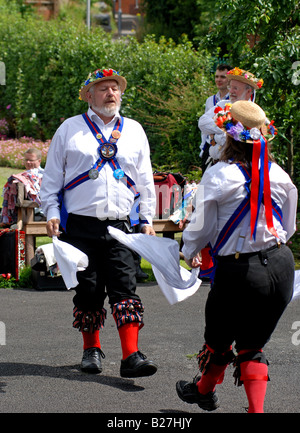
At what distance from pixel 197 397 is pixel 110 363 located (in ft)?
4.02

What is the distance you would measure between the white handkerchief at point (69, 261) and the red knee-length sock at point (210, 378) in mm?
1059

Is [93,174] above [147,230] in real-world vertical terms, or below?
above

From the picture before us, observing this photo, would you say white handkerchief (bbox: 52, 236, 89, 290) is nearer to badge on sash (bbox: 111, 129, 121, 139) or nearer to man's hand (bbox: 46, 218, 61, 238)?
man's hand (bbox: 46, 218, 61, 238)

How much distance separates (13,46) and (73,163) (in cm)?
1632

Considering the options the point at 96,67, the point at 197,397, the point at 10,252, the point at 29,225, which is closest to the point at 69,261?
the point at 197,397

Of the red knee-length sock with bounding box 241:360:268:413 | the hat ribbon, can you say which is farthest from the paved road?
the hat ribbon

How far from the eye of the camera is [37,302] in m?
7.52

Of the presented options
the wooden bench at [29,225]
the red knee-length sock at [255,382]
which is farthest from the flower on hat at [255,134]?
the wooden bench at [29,225]

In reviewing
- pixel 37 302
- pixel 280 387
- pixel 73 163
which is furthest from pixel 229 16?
pixel 280 387

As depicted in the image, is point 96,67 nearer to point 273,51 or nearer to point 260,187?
point 273,51

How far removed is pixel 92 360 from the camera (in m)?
5.46

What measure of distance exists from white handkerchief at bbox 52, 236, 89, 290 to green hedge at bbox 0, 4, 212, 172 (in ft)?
24.7
